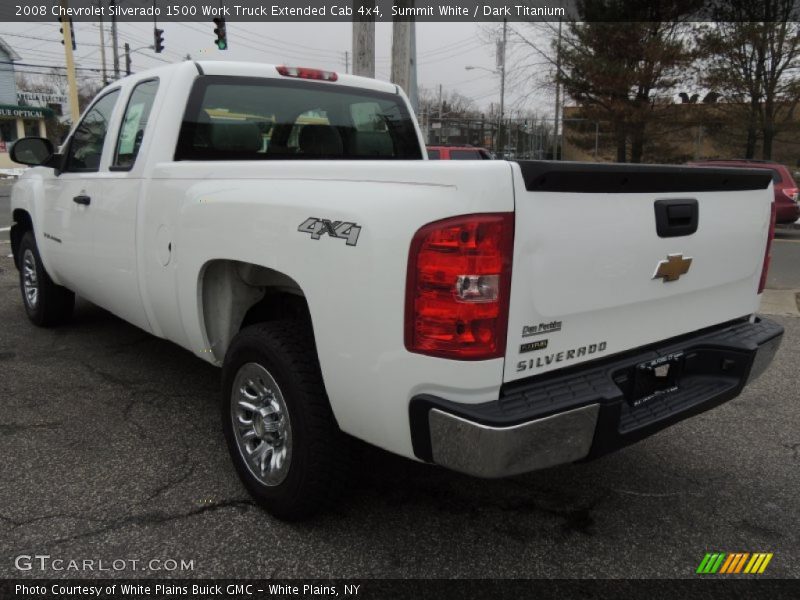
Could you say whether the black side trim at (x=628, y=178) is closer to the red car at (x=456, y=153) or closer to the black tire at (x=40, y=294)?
the black tire at (x=40, y=294)

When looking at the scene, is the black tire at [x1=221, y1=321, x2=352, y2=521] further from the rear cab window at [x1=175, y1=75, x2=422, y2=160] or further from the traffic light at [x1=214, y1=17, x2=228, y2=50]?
the traffic light at [x1=214, y1=17, x2=228, y2=50]

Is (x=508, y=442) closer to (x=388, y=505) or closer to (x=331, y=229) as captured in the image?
(x=331, y=229)

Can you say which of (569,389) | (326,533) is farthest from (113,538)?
(569,389)

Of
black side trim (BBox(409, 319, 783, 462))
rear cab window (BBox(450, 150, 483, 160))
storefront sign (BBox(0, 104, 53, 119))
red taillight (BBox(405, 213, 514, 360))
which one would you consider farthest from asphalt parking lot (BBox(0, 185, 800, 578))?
storefront sign (BBox(0, 104, 53, 119))

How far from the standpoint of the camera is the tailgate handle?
231 centimetres

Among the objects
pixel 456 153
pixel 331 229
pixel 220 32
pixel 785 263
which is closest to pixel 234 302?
pixel 331 229

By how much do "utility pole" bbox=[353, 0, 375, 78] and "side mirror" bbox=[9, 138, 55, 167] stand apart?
6811mm

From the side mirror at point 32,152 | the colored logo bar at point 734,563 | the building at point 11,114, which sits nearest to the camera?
the colored logo bar at point 734,563

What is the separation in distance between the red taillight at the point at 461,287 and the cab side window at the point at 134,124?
7.36ft

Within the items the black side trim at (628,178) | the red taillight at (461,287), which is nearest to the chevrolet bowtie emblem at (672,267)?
the black side trim at (628,178)

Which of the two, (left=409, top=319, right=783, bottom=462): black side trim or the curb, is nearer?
(left=409, top=319, right=783, bottom=462): black side trim

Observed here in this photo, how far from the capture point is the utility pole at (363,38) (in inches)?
418

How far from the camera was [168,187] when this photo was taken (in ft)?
10.2

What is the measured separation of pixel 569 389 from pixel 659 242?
0.66 metres
